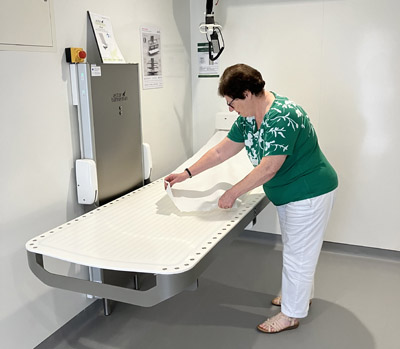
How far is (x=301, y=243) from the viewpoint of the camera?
207 cm

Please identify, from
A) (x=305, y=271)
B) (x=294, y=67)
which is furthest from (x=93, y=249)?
(x=294, y=67)

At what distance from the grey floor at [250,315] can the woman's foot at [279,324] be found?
26 mm

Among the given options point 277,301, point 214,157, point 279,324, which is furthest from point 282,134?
point 277,301

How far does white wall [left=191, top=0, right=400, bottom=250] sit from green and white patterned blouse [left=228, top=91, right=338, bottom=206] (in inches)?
41.4

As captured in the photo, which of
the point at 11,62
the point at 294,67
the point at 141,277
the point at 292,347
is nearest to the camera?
the point at 11,62

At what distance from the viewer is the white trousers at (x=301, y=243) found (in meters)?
2.03

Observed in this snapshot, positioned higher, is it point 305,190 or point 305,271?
point 305,190

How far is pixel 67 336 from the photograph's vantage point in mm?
2217

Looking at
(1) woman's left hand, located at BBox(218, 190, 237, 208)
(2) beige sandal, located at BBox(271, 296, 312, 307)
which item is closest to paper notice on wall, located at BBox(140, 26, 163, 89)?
(1) woman's left hand, located at BBox(218, 190, 237, 208)

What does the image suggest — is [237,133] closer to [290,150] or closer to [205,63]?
[290,150]

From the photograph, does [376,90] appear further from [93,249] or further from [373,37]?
[93,249]

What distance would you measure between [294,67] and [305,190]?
4.47 feet

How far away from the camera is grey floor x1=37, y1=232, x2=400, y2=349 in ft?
7.14

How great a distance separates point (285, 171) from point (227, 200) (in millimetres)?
299
